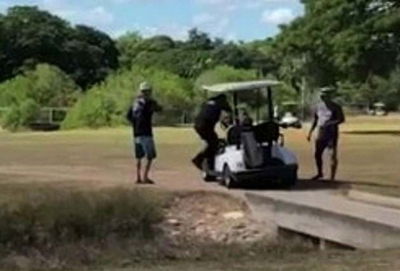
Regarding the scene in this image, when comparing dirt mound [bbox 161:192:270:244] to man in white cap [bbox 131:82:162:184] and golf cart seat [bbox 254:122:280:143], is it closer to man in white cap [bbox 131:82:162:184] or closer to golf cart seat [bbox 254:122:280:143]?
golf cart seat [bbox 254:122:280:143]

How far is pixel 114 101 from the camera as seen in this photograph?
76.6 m

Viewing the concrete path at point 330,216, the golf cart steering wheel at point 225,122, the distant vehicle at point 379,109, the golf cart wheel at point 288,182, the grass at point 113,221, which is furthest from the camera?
the distant vehicle at point 379,109

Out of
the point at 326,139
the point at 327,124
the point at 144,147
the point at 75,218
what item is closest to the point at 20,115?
the point at 144,147

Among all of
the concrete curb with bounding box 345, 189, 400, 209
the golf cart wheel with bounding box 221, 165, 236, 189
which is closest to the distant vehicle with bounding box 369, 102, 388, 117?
the golf cart wheel with bounding box 221, 165, 236, 189

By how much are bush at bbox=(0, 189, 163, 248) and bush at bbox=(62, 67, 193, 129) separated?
53244mm

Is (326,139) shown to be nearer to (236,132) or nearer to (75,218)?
(236,132)

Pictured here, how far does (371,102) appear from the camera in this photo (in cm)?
14100

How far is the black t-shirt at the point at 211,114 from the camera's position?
23.0 m

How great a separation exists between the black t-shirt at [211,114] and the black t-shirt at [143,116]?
1019mm

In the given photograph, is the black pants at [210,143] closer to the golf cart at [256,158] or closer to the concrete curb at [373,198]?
the golf cart at [256,158]

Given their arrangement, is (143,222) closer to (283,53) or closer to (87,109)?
(283,53)

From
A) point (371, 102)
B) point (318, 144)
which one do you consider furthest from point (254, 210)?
point (371, 102)

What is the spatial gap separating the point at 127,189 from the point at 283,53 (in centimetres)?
4575

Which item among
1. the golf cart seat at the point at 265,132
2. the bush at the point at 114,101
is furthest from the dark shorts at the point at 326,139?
the bush at the point at 114,101
